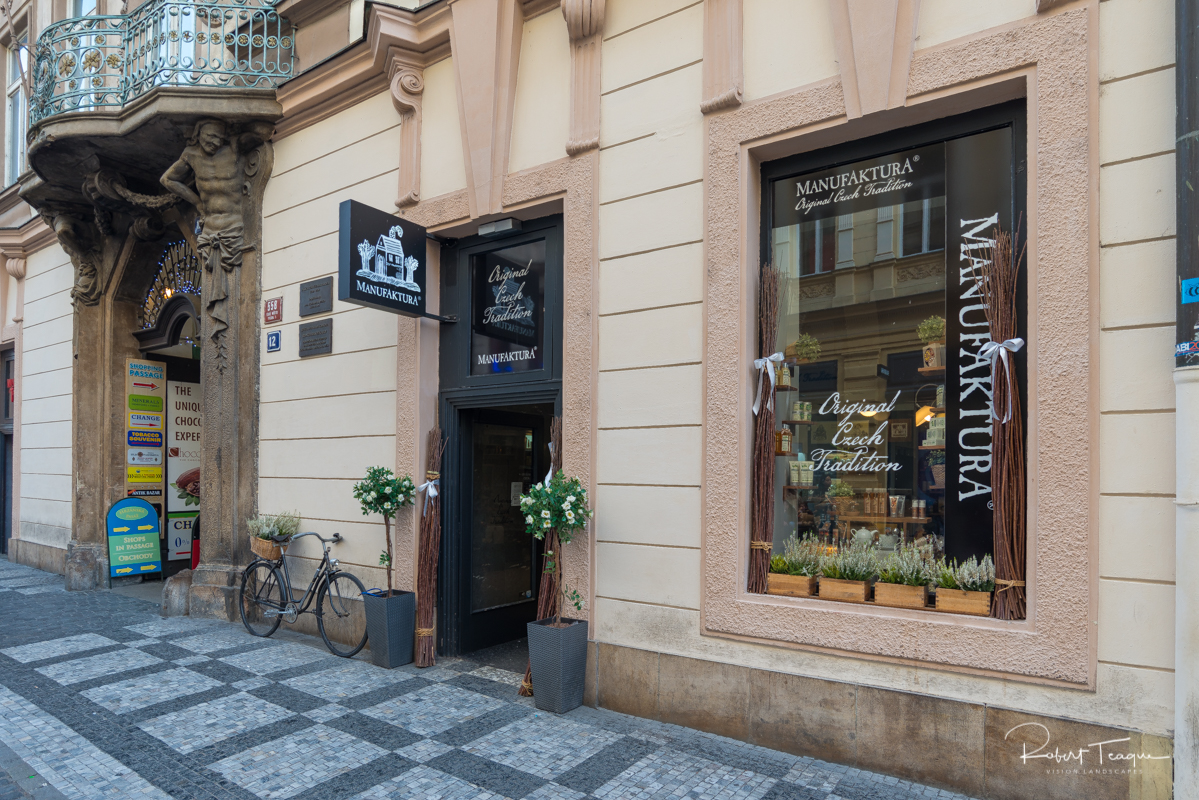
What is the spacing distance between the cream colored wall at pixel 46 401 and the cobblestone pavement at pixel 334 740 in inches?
239

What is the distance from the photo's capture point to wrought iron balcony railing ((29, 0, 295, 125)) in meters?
7.83

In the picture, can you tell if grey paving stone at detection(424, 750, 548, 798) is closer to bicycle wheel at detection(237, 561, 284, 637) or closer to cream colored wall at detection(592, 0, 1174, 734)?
cream colored wall at detection(592, 0, 1174, 734)

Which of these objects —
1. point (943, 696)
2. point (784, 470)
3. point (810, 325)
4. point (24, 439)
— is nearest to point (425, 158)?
point (810, 325)

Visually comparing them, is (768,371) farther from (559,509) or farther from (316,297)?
(316,297)

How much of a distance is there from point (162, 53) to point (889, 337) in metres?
8.18

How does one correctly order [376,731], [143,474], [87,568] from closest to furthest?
[376,731] < [87,568] < [143,474]

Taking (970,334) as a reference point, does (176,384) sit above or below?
below

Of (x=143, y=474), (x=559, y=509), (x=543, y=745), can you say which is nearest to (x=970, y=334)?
(x=559, y=509)

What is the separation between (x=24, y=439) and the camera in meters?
12.7

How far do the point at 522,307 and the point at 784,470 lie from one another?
8.74 feet

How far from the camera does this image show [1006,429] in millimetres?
3953

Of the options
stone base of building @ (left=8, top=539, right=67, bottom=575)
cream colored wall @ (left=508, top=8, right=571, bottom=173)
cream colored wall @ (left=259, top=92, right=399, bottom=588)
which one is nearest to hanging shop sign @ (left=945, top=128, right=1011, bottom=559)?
cream colored wall @ (left=508, top=8, right=571, bottom=173)

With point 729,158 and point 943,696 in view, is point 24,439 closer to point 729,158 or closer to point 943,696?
point 729,158

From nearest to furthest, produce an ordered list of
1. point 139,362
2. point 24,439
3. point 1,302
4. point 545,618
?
point 545,618, point 139,362, point 24,439, point 1,302
